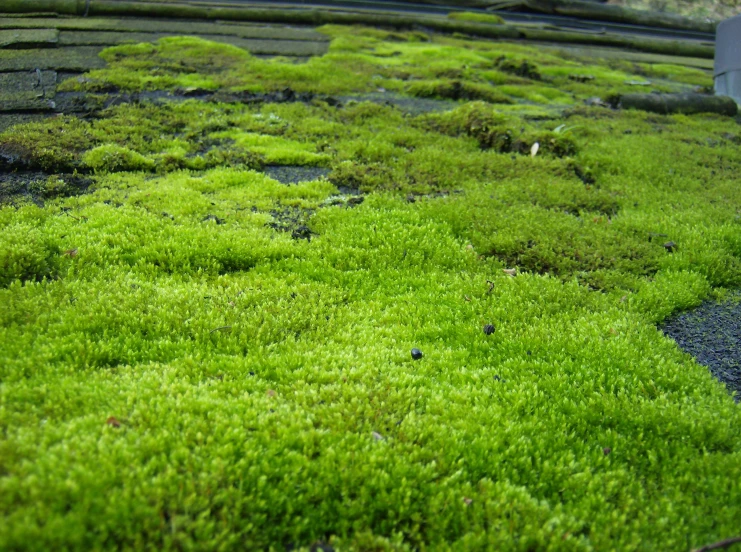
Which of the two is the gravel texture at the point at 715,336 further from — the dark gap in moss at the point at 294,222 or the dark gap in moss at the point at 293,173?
the dark gap in moss at the point at 293,173

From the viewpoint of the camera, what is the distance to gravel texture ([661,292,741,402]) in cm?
593

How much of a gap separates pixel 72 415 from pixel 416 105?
14067mm

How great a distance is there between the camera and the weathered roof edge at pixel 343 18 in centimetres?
2433

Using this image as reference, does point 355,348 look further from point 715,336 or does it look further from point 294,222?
point 715,336

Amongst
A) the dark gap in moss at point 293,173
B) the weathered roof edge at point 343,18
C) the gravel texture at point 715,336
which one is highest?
the weathered roof edge at point 343,18

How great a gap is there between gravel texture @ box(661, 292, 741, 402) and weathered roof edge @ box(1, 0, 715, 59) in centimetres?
2788

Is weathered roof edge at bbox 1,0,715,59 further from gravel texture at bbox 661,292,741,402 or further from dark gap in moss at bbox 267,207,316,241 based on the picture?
gravel texture at bbox 661,292,741,402

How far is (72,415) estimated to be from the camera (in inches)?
164

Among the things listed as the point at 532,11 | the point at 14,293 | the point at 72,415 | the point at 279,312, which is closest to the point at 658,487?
the point at 279,312

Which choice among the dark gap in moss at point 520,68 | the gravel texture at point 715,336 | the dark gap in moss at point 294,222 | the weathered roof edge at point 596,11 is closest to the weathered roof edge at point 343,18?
the weathered roof edge at point 596,11

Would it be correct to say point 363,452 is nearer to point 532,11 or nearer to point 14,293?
point 14,293

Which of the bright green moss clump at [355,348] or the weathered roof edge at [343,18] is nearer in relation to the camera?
the bright green moss clump at [355,348]

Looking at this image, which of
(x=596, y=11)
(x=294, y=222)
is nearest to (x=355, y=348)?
(x=294, y=222)

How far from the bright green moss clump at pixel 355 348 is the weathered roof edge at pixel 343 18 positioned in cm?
1759
